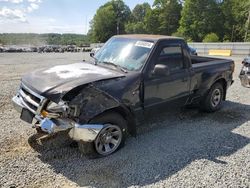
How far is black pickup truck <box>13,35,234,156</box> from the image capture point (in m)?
3.75

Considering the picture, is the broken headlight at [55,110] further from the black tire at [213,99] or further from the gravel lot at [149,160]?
the black tire at [213,99]

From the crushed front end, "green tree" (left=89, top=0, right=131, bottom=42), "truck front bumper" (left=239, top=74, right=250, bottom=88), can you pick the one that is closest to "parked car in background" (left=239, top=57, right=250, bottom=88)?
"truck front bumper" (left=239, top=74, right=250, bottom=88)

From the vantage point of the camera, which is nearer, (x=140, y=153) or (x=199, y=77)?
(x=140, y=153)

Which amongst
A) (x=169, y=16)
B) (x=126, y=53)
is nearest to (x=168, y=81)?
(x=126, y=53)

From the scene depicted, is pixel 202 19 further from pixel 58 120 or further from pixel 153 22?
pixel 58 120

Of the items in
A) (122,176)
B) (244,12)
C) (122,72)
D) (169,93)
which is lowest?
(122,176)

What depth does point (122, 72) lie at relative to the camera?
4500 millimetres

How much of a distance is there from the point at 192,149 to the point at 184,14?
6575 centimetres

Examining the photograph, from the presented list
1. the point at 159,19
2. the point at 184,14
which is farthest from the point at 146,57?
the point at 159,19

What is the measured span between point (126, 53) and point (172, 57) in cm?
97

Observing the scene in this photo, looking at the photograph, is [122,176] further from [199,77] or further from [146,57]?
[199,77]

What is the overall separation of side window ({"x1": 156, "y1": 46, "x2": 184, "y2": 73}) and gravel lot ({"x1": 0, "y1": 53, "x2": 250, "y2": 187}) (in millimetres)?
1263

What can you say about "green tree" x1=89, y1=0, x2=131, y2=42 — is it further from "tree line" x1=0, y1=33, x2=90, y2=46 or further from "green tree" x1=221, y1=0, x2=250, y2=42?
"green tree" x1=221, y1=0, x2=250, y2=42

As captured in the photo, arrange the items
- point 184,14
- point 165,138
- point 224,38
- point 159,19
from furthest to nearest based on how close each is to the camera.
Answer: point 159,19 < point 184,14 < point 224,38 < point 165,138
